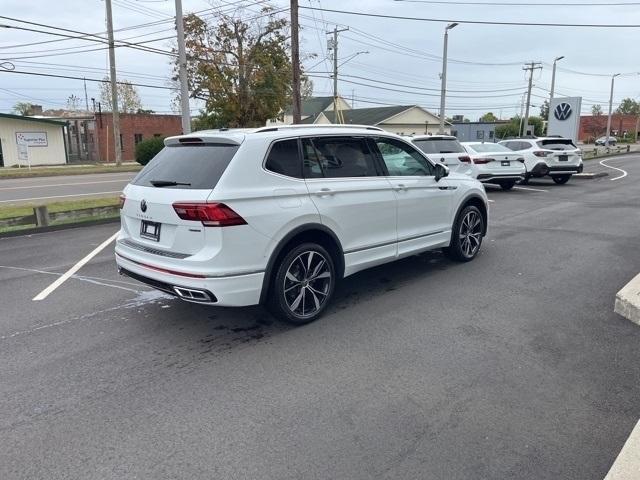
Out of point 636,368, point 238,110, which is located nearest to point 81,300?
point 636,368

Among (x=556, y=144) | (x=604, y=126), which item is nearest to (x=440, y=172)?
(x=556, y=144)

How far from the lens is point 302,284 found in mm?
4652

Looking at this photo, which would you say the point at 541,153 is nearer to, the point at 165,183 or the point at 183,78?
the point at 183,78

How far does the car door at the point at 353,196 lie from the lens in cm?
474

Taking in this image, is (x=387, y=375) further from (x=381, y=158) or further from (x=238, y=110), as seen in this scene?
(x=238, y=110)

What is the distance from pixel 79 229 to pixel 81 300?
492 centimetres

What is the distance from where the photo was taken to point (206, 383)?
3.63 metres

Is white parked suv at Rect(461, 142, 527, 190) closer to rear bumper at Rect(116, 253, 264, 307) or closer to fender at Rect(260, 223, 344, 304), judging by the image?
fender at Rect(260, 223, 344, 304)

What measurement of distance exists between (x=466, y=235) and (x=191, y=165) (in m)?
4.00

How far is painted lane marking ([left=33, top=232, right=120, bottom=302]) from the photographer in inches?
222

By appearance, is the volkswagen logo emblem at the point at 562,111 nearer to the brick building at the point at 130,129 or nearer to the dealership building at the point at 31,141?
the brick building at the point at 130,129

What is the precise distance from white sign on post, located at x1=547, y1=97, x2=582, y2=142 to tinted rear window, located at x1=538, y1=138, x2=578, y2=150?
949 centimetres

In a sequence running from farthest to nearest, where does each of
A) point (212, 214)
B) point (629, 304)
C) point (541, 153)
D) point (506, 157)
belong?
point (541, 153), point (506, 157), point (629, 304), point (212, 214)

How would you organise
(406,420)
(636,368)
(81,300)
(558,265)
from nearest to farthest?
(406,420), (636,368), (81,300), (558,265)
